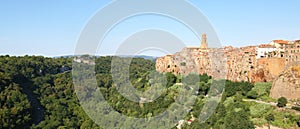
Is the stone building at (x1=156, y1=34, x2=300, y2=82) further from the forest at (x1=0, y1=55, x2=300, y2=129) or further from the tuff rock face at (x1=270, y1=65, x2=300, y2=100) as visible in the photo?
the tuff rock face at (x1=270, y1=65, x2=300, y2=100)

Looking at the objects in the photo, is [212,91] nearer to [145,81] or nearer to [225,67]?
[225,67]

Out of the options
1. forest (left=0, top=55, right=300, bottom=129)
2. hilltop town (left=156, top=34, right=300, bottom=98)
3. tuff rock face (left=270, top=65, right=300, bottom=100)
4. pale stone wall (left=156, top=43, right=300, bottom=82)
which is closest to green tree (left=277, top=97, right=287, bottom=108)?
forest (left=0, top=55, right=300, bottom=129)

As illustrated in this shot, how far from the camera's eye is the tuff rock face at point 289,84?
19.7 meters

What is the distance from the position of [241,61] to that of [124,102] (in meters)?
9.54

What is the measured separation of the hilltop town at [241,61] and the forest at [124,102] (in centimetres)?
144

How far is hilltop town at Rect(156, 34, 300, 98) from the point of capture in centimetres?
2364

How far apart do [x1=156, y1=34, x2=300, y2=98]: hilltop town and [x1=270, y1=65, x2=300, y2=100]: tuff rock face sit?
0.16 meters

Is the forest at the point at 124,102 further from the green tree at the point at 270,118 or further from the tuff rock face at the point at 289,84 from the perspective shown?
the tuff rock face at the point at 289,84

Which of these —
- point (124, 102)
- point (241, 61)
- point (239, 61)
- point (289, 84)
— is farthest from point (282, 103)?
point (124, 102)

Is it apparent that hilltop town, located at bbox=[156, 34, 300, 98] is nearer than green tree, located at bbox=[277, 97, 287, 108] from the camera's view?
No

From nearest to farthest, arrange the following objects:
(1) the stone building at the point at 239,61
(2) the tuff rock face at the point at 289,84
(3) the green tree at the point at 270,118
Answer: (3) the green tree at the point at 270,118, (2) the tuff rock face at the point at 289,84, (1) the stone building at the point at 239,61

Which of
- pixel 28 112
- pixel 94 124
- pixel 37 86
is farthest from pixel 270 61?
pixel 37 86

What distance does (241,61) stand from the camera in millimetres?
26594

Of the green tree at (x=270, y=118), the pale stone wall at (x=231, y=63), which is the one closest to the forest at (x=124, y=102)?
the green tree at (x=270, y=118)
